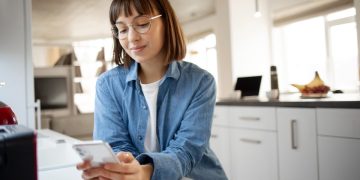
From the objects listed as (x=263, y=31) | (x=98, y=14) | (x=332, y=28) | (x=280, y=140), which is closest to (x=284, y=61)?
(x=263, y=31)

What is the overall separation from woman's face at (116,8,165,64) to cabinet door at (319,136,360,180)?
1.37 metres

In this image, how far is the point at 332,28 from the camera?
3234mm

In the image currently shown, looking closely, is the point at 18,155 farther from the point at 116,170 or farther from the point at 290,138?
the point at 290,138

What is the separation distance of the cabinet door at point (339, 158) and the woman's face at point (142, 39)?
1.37 metres

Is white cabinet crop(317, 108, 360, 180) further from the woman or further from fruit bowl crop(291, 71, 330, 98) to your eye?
the woman

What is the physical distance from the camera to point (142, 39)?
0.81 m

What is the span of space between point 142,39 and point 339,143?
4.70 feet

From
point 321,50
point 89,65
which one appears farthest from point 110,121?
point 89,65

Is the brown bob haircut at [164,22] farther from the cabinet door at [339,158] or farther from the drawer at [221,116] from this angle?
the drawer at [221,116]

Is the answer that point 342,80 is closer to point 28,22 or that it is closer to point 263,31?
point 263,31

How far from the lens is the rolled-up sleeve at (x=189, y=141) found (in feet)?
2.36

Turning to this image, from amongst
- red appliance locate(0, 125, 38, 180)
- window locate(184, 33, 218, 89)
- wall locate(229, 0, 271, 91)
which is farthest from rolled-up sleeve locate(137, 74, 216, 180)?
window locate(184, 33, 218, 89)

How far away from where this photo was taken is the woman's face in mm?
808

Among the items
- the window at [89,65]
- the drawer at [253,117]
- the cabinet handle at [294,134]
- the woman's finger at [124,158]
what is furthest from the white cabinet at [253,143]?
the window at [89,65]
